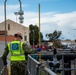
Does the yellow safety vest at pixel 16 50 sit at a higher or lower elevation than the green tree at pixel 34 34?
lower

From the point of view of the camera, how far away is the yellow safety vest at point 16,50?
32.0ft

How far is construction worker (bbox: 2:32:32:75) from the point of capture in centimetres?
973

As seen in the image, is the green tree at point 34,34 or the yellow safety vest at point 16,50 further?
the green tree at point 34,34

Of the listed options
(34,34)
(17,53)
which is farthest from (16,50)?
(34,34)

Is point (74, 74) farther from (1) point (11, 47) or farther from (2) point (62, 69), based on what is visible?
(1) point (11, 47)

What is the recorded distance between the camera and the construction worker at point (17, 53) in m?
9.73

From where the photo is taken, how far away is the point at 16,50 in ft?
32.3

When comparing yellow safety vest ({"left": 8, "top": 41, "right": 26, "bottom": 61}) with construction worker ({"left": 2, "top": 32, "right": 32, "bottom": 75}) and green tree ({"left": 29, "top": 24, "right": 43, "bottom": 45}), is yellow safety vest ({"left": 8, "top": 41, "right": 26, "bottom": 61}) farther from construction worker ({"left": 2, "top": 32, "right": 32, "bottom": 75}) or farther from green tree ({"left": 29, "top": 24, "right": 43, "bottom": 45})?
green tree ({"left": 29, "top": 24, "right": 43, "bottom": 45})

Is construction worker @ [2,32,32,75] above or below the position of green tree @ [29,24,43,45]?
below

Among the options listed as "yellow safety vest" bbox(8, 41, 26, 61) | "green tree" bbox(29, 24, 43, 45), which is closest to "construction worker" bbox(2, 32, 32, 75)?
"yellow safety vest" bbox(8, 41, 26, 61)

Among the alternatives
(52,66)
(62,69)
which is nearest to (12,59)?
(52,66)

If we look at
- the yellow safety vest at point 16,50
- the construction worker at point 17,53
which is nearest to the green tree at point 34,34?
the construction worker at point 17,53

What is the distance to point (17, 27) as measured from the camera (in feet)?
395

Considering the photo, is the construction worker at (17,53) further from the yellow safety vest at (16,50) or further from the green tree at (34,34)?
the green tree at (34,34)
